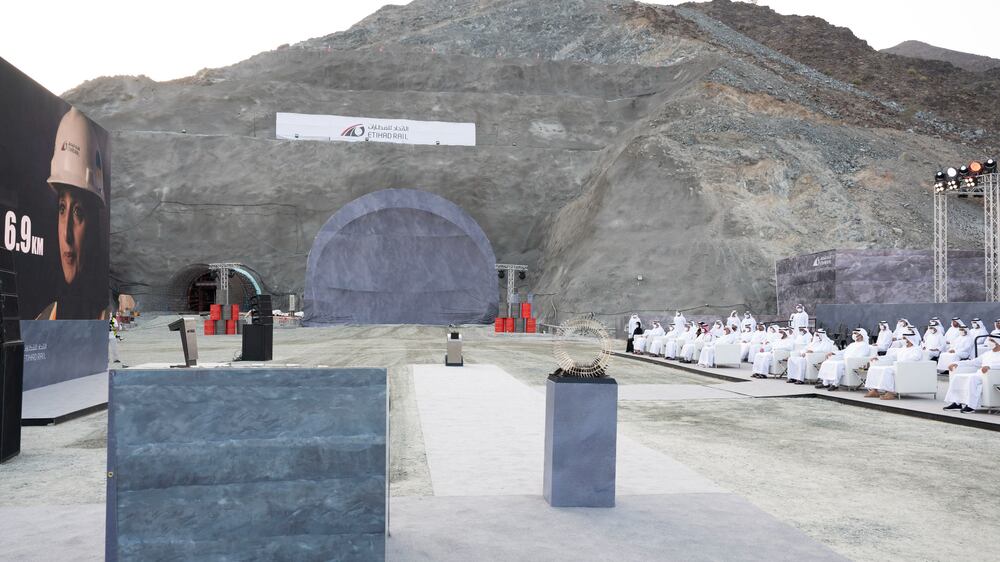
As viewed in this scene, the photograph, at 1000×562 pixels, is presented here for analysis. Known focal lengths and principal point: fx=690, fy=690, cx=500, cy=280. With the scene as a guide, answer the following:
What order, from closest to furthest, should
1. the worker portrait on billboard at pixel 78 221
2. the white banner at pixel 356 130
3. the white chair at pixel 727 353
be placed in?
the worker portrait on billboard at pixel 78 221 < the white chair at pixel 727 353 < the white banner at pixel 356 130

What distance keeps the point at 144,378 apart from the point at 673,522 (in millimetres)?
3968

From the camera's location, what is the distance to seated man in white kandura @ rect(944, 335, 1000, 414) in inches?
486

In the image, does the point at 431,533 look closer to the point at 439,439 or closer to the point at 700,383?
the point at 439,439

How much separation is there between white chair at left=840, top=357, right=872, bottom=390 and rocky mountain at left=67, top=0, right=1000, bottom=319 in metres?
25.5

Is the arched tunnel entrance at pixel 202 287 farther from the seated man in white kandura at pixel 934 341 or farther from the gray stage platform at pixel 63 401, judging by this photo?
the seated man in white kandura at pixel 934 341

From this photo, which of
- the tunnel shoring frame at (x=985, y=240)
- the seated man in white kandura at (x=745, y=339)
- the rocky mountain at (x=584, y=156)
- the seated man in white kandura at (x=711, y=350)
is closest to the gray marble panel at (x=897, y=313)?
the seated man in white kandura at (x=745, y=339)

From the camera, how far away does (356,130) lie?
220ft

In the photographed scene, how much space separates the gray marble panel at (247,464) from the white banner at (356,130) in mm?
64746

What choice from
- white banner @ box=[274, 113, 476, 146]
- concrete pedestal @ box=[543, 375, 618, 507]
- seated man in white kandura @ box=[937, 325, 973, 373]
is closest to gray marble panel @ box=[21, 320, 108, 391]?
concrete pedestal @ box=[543, 375, 618, 507]

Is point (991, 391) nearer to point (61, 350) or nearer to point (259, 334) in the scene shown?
point (259, 334)

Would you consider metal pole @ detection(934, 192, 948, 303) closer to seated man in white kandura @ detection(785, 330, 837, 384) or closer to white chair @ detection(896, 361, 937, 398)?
seated man in white kandura @ detection(785, 330, 837, 384)

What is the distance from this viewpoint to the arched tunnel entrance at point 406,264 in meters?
49.5

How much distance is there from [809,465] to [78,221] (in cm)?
2292

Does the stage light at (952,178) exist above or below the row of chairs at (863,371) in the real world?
above
